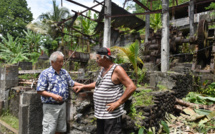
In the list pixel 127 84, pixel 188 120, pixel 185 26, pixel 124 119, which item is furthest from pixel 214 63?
pixel 185 26

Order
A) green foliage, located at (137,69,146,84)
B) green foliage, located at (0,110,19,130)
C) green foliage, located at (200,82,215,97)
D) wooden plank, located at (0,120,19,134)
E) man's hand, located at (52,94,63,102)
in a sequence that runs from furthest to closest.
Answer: green foliage, located at (137,69,146,84) → green foliage, located at (200,82,215,97) → green foliage, located at (0,110,19,130) → wooden plank, located at (0,120,19,134) → man's hand, located at (52,94,63,102)

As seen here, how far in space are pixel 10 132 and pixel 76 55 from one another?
7909 mm

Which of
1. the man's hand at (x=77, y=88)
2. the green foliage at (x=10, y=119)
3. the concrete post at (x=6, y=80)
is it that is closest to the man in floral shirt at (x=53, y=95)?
the man's hand at (x=77, y=88)

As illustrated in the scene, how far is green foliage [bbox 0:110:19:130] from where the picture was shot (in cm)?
487

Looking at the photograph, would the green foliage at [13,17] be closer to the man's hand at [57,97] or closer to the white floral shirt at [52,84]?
the white floral shirt at [52,84]

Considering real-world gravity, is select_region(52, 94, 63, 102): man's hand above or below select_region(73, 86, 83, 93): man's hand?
below

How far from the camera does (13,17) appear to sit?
96.9 ft

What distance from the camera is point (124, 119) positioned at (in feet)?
10.4

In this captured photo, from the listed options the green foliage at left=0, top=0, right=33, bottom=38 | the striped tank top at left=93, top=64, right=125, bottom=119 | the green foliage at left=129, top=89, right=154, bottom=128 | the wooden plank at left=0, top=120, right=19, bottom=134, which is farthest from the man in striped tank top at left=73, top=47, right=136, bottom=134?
the green foliage at left=0, top=0, right=33, bottom=38

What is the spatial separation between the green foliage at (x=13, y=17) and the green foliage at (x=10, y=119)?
86.9 feet

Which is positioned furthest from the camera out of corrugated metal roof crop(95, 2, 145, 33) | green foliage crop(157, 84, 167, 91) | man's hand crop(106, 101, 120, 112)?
corrugated metal roof crop(95, 2, 145, 33)

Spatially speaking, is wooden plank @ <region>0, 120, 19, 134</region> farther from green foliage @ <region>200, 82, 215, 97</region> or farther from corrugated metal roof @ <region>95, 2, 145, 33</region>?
corrugated metal roof @ <region>95, 2, 145, 33</region>

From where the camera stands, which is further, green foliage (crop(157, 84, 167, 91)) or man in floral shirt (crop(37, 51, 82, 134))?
green foliage (crop(157, 84, 167, 91))

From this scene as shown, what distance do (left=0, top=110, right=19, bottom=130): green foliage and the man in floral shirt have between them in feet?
8.76
